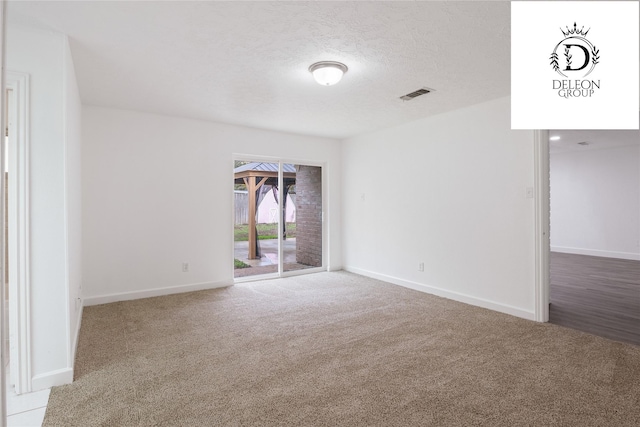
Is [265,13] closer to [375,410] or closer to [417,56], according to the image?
[417,56]

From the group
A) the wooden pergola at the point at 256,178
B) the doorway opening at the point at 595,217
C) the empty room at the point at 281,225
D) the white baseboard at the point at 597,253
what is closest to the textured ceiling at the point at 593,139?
the doorway opening at the point at 595,217

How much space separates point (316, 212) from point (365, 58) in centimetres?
372

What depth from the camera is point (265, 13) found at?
2.24 m

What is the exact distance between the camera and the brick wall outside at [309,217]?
20.7 ft

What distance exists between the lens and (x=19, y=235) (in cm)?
229

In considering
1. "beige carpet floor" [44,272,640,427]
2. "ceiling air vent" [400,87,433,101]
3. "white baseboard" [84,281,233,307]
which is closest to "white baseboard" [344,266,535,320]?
"beige carpet floor" [44,272,640,427]

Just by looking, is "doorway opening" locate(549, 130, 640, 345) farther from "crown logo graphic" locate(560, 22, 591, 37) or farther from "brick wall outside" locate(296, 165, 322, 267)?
"brick wall outside" locate(296, 165, 322, 267)

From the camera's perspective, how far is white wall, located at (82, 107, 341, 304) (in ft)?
13.9

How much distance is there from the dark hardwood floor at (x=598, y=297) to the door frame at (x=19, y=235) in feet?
14.8

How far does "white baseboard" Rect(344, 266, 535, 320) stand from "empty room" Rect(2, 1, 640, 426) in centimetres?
3

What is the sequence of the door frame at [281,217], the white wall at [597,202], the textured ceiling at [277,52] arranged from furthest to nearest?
the white wall at [597,202] → the door frame at [281,217] → the textured ceiling at [277,52]

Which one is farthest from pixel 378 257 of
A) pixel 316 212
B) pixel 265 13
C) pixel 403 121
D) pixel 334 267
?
pixel 265 13

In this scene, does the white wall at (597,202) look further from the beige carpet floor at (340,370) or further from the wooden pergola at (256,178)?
the wooden pergola at (256,178)

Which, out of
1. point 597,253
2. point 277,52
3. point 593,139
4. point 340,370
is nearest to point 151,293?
point 340,370
